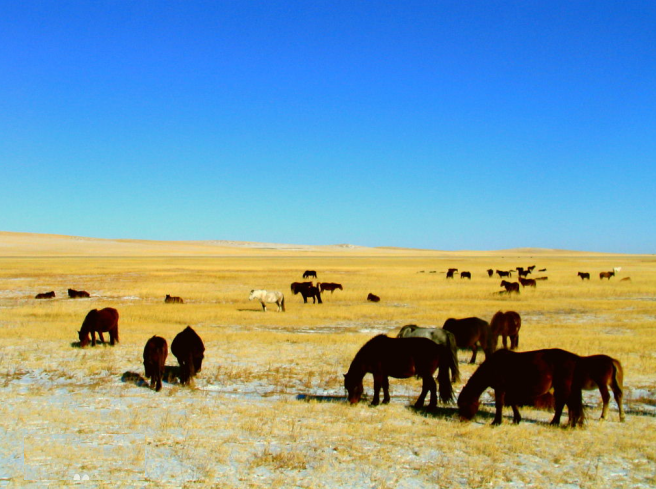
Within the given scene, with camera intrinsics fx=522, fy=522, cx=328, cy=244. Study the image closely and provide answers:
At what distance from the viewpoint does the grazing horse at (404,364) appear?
894 centimetres

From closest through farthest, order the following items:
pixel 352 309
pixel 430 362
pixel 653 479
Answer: pixel 653 479
pixel 430 362
pixel 352 309

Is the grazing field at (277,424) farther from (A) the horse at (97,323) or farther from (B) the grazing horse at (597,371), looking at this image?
(B) the grazing horse at (597,371)

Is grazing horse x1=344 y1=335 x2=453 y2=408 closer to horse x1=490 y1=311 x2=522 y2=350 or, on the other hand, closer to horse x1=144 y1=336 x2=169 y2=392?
horse x1=144 y1=336 x2=169 y2=392

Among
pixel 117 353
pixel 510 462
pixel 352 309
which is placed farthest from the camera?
pixel 352 309

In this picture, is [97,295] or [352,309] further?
[97,295]

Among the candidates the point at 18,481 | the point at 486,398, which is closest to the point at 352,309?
the point at 486,398

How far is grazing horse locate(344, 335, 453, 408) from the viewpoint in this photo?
894 centimetres

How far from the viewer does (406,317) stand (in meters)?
21.9

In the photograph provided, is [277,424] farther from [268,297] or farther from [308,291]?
[308,291]

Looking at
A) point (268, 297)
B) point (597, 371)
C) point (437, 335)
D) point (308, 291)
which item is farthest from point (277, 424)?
point (308, 291)

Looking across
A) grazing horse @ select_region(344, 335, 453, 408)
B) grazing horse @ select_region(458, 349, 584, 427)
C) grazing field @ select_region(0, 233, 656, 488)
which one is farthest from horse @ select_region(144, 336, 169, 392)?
grazing horse @ select_region(458, 349, 584, 427)

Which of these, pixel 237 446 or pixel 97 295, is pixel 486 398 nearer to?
pixel 237 446

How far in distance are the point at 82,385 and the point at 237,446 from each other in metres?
5.82

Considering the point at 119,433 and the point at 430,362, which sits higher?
the point at 430,362
